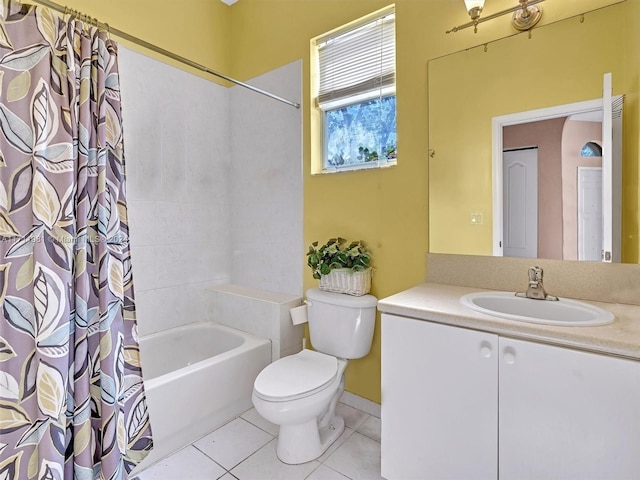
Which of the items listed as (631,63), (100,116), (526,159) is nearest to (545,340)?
(526,159)

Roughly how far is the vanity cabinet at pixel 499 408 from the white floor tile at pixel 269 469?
40 cm

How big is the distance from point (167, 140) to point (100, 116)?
3.93 feet

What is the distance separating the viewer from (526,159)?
156cm

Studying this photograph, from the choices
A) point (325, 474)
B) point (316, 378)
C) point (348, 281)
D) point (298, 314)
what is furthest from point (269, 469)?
point (348, 281)

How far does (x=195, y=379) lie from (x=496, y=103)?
207 centimetres

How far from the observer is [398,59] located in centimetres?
192

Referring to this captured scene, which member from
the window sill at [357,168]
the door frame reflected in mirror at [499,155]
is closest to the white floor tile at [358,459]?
the door frame reflected in mirror at [499,155]

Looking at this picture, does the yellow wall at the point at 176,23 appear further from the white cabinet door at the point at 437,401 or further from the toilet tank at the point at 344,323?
the white cabinet door at the point at 437,401

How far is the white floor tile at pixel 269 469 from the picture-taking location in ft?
5.17

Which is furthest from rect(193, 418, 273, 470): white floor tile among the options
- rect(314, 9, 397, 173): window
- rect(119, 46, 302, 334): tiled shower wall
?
rect(314, 9, 397, 173): window

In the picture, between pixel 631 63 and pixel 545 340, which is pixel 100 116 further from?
pixel 631 63

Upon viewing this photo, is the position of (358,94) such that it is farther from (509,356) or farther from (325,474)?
(325,474)

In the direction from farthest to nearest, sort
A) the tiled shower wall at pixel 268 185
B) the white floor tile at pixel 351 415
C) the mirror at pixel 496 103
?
1. the tiled shower wall at pixel 268 185
2. the white floor tile at pixel 351 415
3. the mirror at pixel 496 103

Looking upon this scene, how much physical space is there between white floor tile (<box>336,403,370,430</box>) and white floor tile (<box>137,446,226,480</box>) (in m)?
0.74
